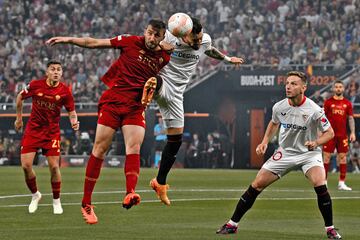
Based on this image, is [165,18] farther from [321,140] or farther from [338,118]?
[321,140]

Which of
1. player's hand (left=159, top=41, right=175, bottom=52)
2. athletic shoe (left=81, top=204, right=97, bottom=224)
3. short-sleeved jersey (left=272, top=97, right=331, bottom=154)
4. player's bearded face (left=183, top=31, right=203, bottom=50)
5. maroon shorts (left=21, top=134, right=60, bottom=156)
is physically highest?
player's bearded face (left=183, top=31, right=203, bottom=50)

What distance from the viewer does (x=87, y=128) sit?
4138 centimetres

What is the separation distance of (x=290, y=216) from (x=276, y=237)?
Result: 3.35 m

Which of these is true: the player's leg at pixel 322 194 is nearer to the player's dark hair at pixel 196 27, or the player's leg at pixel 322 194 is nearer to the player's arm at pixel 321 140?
the player's arm at pixel 321 140

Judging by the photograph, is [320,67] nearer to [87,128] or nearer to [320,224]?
[87,128]

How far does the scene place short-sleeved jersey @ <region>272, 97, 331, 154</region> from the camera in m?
12.8

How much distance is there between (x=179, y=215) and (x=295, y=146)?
10.6 feet

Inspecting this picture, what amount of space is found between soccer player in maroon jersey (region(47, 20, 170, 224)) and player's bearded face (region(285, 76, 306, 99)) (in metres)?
1.77

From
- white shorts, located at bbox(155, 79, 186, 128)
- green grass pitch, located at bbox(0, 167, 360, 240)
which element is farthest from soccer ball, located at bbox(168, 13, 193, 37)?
green grass pitch, located at bbox(0, 167, 360, 240)

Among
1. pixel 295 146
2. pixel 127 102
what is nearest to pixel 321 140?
pixel 295 146

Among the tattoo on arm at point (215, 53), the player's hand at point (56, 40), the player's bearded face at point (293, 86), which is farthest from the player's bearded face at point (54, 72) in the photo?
the player's bearded face at point (293, 86)

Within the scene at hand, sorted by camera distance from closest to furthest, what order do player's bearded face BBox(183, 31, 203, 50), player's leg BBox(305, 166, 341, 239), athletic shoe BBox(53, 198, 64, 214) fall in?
player's leg BBox(305, 166, 341, 239) < player's bearded face BBox(183, 31, 203, 50) < athletic shoe BBox(53, 198, 64, 214)

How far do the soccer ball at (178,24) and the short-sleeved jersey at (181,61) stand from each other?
93 centimetres

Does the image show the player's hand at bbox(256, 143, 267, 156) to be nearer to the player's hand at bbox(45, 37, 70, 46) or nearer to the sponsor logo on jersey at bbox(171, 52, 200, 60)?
the player's hand at bbox(45, 37, 70, 46)
